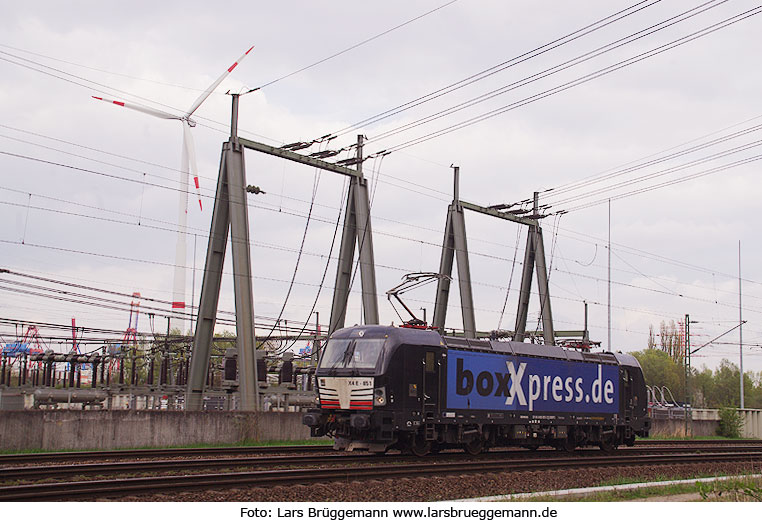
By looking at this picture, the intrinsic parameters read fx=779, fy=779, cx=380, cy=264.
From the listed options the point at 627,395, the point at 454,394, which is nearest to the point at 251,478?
the point at 454,394

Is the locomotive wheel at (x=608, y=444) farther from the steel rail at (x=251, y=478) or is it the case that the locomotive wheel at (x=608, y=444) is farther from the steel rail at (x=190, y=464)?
the steel rail at (x=251, y=478)

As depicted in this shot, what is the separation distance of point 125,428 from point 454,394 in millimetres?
11567

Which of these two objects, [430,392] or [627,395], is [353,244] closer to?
[627,395]

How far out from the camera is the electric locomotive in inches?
897

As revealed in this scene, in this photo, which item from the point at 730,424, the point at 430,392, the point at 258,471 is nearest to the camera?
the point at 258,471

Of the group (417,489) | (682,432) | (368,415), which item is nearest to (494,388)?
(368,415)

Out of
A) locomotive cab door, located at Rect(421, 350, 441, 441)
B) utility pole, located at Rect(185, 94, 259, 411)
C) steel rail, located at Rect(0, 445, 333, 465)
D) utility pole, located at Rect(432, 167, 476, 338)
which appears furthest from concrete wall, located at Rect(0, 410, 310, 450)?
utility pole, located at Rect(432, 167, 476, 338)

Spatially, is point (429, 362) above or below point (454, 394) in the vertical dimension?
above

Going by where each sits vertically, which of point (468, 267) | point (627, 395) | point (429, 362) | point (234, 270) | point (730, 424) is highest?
point (468, 267)

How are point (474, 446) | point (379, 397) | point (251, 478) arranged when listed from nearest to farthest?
point (251, 478) < point (379, 397) < point (474, 446)

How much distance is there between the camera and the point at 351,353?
23625 millimetres

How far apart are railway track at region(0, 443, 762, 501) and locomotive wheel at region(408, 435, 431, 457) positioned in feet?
0.96
